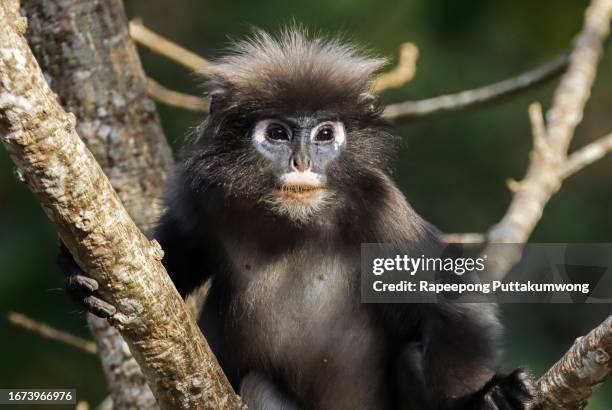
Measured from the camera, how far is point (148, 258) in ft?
9.58

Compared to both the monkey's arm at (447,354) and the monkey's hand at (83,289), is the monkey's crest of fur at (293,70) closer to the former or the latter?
the monkey's arm at (447,354)

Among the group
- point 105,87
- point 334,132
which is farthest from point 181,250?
point 105,87

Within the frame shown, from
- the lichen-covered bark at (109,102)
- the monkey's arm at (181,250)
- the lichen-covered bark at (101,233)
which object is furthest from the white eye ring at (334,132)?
the lichen-covered bark at (101,233)

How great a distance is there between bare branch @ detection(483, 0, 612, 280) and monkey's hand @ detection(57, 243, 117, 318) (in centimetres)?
178

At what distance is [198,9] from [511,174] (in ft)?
10.8

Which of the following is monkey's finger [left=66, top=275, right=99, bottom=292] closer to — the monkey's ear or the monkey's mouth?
the monkey's mouth

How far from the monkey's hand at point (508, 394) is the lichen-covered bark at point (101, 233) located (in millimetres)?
834

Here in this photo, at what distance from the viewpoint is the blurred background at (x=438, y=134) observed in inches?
342

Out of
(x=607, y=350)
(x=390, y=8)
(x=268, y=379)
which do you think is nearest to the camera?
(x=607, y=350)

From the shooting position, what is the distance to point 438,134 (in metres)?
9.91

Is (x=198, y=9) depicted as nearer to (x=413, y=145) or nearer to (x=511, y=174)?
(x=413, y=145)

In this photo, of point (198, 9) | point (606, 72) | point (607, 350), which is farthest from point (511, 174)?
point (607, 350)

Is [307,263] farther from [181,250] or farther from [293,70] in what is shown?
[293,70]

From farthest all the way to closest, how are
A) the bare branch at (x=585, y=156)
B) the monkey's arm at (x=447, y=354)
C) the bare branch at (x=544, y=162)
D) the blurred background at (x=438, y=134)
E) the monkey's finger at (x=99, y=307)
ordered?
the blurred background at (x=438, y=134) < the bare branch at (x=585, y=156) < the bare branch at (x=544, y=162) < the monkey's arm at (x=447, y=354) < the monkey's finger at (x=99, y=307)
